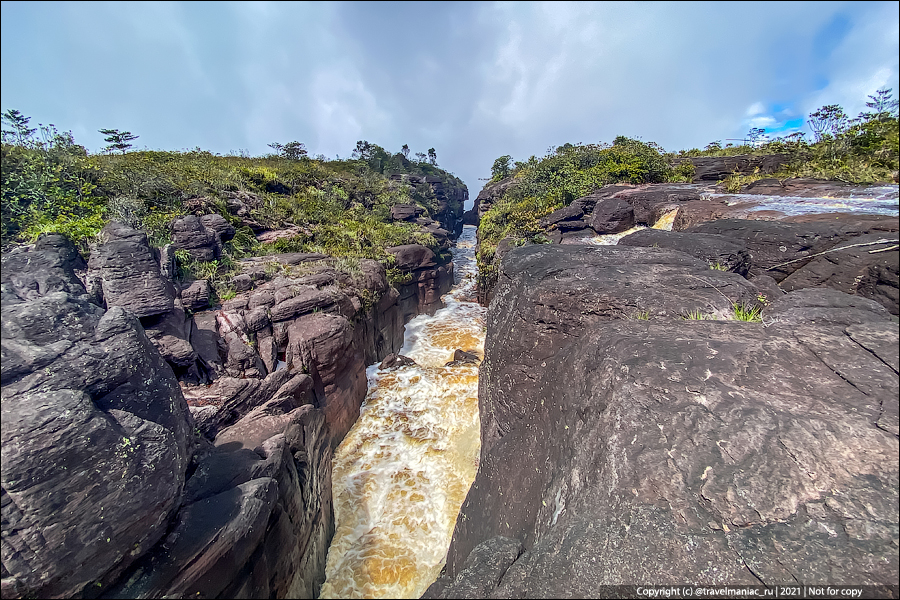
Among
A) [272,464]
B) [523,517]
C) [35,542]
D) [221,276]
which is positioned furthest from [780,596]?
[221,276]

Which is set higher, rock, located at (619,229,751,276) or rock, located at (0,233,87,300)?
rock, located at (0,233,87,300)

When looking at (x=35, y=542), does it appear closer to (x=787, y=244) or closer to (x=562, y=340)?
(x=562, y=340)

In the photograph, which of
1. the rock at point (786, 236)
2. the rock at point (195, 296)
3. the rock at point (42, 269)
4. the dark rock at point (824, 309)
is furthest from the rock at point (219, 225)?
the dark rock at point (824, 309)

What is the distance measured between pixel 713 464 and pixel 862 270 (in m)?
2.51

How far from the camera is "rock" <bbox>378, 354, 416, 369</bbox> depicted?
12.3m

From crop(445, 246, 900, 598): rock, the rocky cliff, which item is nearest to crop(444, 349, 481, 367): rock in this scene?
the rocky cliff

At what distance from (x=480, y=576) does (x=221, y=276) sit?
10.5 meters

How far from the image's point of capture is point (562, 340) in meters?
4.45

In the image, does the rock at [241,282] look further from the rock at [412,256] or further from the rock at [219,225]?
the rock at [412,256]

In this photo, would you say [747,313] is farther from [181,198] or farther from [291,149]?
[291,149]

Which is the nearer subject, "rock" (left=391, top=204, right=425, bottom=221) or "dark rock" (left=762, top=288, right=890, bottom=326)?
"dark rock" (left=762, top=288, right=890, bottom=326)

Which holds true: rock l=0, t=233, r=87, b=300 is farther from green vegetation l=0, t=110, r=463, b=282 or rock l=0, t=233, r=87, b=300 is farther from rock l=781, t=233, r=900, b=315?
rock l=781, t=233, r=900, b=315

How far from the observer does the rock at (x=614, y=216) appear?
37.0 feet

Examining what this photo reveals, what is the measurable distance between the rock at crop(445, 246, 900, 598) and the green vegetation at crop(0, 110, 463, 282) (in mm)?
4704
